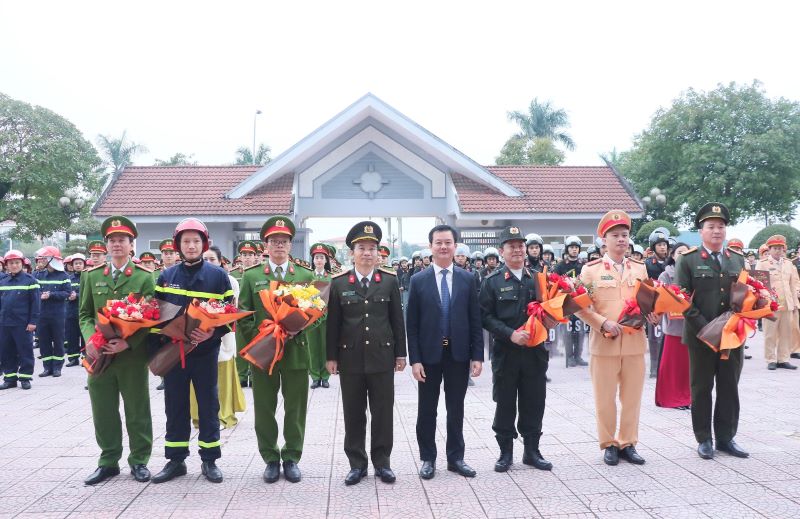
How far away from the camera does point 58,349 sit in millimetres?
10195

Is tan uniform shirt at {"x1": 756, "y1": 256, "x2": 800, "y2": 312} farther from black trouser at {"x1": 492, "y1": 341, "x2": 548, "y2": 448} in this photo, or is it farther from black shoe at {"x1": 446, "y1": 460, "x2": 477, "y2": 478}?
black shoe at {"x1": 446, "y1": 460, "x2": 477, "y2": 478}

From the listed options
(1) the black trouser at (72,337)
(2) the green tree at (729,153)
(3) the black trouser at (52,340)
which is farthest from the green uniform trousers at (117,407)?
(2) the green tree at (729,153)

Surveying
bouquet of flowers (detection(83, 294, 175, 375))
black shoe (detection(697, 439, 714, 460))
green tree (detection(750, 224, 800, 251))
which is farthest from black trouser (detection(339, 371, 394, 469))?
green tree (detection(750, 224, 800, 251))

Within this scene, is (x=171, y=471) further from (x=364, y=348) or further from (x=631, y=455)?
(x=631, y=455)

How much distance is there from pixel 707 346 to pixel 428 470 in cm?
264

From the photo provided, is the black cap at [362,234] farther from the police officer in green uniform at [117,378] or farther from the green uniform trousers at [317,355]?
the green uniform trousers at [317,355]

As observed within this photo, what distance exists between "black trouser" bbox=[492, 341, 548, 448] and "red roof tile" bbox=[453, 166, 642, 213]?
11.3 meters

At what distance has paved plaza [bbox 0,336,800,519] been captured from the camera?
4.22 meters

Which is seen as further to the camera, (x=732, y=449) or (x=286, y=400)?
(x=732, y=449)

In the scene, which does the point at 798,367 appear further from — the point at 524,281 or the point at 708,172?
the point at 708,172

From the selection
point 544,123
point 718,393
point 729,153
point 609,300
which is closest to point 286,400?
point 609,300

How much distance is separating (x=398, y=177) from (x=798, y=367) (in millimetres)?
10807

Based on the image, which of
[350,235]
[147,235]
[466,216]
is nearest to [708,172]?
[466,216]

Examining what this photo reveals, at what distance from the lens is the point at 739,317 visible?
514 centimetres
